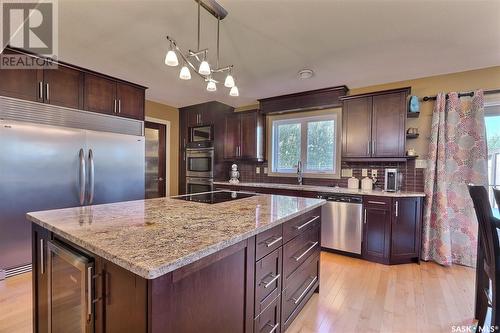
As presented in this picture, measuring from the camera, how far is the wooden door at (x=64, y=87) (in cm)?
257

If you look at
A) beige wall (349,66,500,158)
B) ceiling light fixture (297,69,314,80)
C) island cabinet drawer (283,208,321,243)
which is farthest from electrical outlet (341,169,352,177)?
island cabinet drawer (283,208,321,243)

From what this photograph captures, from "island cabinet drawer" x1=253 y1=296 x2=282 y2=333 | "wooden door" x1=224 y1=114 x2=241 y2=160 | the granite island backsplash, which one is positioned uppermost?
"wooden door" x1=224 y1=114 x2=241 y2=160

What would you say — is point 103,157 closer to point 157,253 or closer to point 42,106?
point 42,106

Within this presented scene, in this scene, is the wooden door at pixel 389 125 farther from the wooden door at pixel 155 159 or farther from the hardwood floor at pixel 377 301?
the wooden door at pixel 155 159

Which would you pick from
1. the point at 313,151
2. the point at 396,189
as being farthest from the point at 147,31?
the point at 396,189

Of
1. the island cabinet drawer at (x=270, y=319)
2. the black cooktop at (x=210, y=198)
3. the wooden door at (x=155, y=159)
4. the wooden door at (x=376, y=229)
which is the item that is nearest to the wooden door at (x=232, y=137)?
the wooden door at (x=155, y=159)

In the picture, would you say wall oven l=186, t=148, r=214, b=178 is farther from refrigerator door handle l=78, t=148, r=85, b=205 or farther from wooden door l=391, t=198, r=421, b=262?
wooden door l=391, t=198, r=421, b=262

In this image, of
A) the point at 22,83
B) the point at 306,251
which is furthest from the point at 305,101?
the point at 22,83

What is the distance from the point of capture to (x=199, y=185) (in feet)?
14.8

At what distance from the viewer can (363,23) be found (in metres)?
1.94

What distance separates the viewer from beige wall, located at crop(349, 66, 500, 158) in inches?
109

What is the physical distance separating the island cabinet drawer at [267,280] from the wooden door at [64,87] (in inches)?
113

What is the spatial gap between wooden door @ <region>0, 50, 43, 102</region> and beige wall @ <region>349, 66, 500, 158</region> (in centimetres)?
418

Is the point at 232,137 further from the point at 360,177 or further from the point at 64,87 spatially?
the point at 64,87
